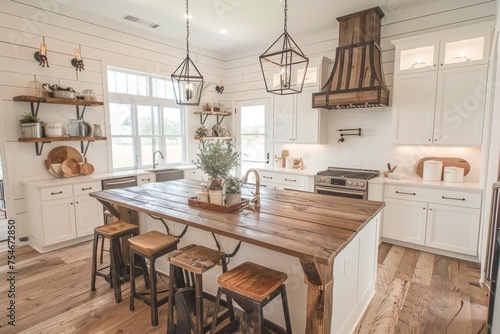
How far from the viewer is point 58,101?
144 inches

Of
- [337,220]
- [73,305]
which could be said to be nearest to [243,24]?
[337,220]

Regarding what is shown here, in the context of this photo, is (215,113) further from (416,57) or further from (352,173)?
(416,57)

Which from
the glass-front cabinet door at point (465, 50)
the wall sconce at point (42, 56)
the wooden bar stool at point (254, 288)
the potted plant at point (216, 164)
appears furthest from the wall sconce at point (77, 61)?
the glass-front cabinet door at point (465, 50)

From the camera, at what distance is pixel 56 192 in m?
3.56

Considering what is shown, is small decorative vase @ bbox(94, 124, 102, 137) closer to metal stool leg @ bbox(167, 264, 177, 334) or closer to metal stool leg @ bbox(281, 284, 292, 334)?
metal stool leg @ bbox(167, 264, 177, 334)

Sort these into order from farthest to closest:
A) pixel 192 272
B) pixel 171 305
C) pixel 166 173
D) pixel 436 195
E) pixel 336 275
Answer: pixel 166 173 → pixel 436 195 → pixel 171 305 → pixel 192 272 → pixel 336 275

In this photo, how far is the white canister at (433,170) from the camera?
3.68 meters

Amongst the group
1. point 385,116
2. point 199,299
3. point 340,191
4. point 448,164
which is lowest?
point 199,299

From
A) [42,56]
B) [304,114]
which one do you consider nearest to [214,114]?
[304,114]

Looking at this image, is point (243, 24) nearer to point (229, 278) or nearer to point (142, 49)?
point (142, 49)

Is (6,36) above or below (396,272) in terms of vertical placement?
above

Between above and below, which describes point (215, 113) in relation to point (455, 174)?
above

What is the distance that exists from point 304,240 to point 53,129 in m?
3.73

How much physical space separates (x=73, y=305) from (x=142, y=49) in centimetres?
397
